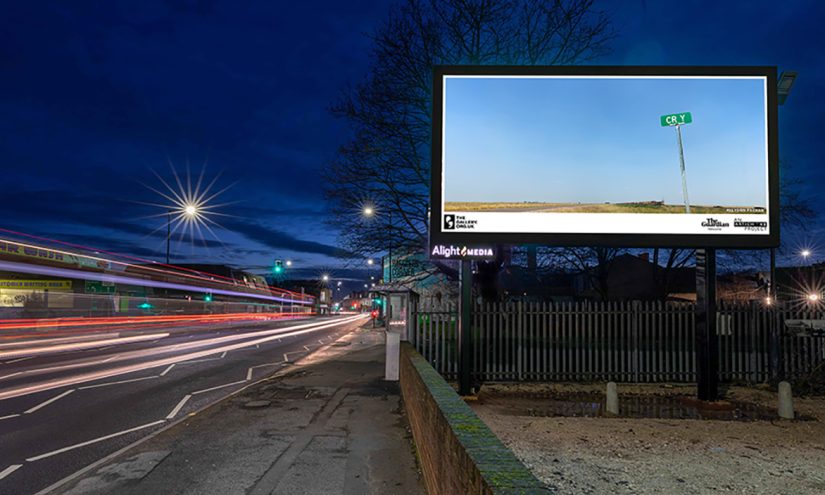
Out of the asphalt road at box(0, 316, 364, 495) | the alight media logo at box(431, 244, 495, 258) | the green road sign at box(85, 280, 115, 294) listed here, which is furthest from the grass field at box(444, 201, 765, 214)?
the green road sign at box(85, 280, 115, 294)

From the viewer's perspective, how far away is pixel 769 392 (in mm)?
12336

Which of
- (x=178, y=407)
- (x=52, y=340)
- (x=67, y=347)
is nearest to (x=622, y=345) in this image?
(x=178, y=407)

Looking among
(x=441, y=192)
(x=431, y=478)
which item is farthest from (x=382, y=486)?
(x=441, y=192)

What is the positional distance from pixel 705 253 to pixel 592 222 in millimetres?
2811

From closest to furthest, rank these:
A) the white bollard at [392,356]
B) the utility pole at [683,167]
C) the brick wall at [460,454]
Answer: the brick wall at [460,454] → the utility pole at [683,167] → the white bollard at [392,356]

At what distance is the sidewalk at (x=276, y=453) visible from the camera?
19.5 ft

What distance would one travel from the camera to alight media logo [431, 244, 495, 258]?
11.1m

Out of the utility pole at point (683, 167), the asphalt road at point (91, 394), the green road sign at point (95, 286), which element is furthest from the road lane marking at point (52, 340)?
the green road sign at point (95, 286)

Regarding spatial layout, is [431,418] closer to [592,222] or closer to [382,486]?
[382,486]

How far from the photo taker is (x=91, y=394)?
12.1 meters

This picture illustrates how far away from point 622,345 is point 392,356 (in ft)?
19.5

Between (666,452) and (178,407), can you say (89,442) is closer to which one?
(178,407)

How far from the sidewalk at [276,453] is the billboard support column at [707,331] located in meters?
6.58

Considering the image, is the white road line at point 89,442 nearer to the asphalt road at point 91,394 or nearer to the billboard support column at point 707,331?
the asphalt road at point 91,394
